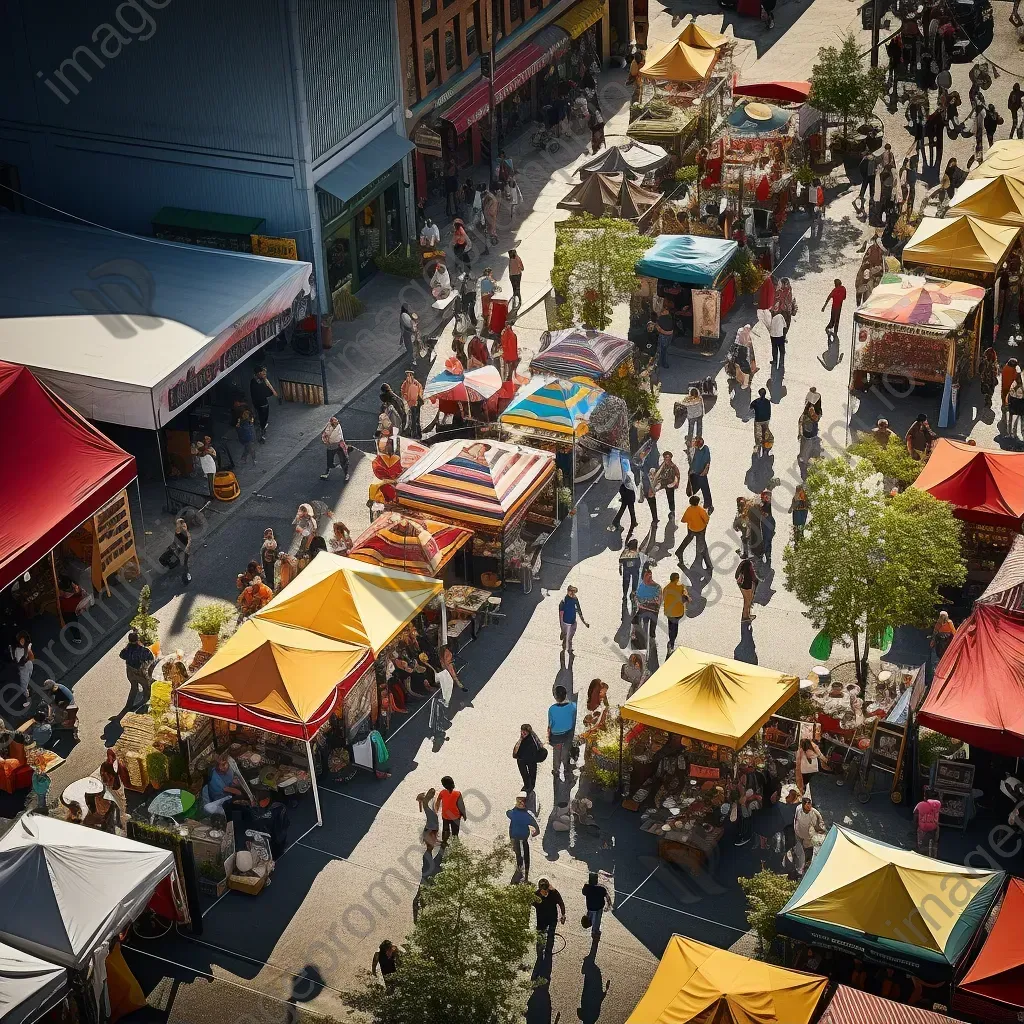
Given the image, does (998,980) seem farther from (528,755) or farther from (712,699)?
(528,755)

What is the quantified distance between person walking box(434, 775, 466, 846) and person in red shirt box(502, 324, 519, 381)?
1462 cm

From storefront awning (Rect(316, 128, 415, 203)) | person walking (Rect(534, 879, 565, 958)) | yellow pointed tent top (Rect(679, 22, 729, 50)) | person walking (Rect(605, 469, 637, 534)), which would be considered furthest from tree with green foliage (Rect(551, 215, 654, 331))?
person walking (Rect(534, 879, 565, 958))

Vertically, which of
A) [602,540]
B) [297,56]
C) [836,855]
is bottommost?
[602,540]

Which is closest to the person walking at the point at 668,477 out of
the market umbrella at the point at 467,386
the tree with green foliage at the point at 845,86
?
the market umbrella at the point at 467,386

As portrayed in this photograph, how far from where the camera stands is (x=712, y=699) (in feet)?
79.2

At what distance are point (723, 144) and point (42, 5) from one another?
18.8 metres

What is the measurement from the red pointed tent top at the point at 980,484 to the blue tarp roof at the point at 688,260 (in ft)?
32.0

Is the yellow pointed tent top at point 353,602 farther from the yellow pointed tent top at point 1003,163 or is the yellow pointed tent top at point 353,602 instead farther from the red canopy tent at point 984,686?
the yellow pointed tent top at point 1003,163

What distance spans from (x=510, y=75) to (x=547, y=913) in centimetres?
3153

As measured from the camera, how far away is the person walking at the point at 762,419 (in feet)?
109

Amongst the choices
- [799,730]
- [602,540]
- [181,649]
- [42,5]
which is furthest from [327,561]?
[42,5]

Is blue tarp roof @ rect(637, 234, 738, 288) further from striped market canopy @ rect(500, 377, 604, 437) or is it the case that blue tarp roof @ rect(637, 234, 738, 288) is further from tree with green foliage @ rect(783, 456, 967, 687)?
tree with green foliage @ rect(783, 456, 967, 687)

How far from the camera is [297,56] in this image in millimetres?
36562

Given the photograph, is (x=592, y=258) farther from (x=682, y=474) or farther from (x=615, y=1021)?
(x=615, y=1021)
